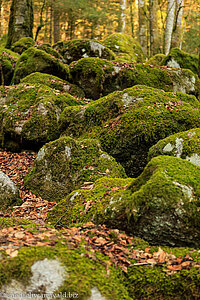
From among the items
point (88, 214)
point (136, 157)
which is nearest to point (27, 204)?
point (88, 214)

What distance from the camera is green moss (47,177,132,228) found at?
3.89 m

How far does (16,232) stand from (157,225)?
5.93 ft

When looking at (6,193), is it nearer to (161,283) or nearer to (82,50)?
(161,283)

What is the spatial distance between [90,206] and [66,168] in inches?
88.3

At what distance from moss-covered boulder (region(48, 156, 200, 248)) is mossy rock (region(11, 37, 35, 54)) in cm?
1311

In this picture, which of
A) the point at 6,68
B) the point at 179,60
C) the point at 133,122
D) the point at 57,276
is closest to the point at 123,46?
the point at 179,60

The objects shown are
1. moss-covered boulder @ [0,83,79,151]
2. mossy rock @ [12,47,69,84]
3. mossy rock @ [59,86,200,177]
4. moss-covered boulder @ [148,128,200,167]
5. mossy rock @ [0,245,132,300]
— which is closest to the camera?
mossy rock @ [0,245,132,300]

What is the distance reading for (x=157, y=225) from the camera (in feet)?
10.6

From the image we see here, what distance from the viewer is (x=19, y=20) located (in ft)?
50.3

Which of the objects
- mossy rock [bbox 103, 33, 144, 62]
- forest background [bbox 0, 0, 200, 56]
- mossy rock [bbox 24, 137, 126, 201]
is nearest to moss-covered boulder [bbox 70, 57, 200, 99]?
mossy rock [bbox 24, 137, 126, 201]

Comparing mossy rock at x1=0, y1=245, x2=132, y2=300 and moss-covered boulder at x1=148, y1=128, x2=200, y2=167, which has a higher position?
moss-covered boulder at x1=148, y1=128, x2=200, y2=167

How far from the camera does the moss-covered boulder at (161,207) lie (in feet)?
10.5

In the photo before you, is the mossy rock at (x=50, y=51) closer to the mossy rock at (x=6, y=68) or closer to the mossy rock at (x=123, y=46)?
the mossy rock at (x=6, y=68)

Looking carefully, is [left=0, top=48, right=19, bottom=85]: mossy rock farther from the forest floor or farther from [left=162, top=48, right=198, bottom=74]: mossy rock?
the forest floor
